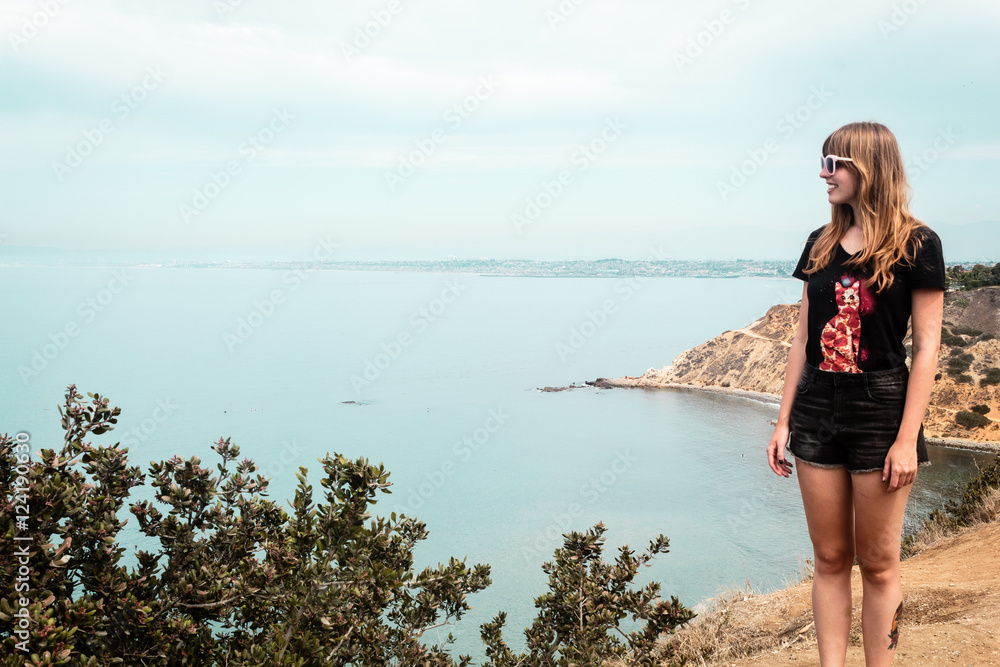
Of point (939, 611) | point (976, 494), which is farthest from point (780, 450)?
point (976, 494)

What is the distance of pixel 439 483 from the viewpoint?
34812mm

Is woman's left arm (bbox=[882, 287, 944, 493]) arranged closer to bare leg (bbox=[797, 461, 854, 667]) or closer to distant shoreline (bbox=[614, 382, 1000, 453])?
bare leg (bbox=[797, 461, 854, 667])

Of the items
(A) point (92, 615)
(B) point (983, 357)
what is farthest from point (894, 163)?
(B) point (983, 357)

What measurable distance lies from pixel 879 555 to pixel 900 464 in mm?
383

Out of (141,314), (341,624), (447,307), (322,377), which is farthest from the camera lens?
(447,307)

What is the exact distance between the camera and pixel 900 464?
219 centimetres

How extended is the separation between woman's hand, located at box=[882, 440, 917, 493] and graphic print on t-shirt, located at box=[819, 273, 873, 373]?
27cm

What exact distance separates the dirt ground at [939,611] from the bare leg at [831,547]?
97cm

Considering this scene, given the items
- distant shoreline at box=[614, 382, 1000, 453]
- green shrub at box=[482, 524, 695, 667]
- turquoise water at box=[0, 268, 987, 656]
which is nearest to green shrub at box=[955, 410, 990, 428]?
distant shoreline at box=[614, 382, 1000, 453]

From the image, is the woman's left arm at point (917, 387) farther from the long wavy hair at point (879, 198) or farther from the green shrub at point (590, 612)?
the green shrub at point (590, 612)

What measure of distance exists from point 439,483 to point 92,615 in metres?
33.1

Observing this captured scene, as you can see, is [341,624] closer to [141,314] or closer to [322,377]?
[322,377]

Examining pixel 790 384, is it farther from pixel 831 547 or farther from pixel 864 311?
pixel 831 547

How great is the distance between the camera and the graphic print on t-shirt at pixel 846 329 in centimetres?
231
